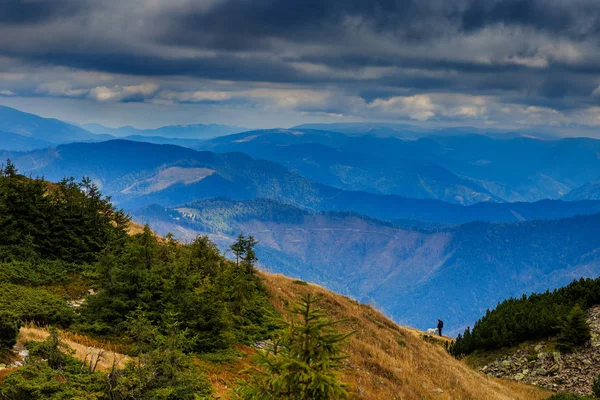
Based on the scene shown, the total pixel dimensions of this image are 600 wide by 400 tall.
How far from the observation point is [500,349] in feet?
97.3

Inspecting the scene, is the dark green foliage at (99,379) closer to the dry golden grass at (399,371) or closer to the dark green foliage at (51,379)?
the dark green foliage at (51,379)

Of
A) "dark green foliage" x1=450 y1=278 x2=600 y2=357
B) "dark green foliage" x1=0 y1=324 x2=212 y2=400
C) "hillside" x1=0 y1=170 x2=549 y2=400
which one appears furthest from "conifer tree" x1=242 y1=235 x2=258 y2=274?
"dark green foliage" x1=450 y1=278 x2=600 y2=357

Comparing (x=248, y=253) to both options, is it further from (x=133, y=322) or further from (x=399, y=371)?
(x=133, y=322)

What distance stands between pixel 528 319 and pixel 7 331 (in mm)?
28899

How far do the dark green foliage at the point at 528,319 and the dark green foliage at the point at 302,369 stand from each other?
2472cm

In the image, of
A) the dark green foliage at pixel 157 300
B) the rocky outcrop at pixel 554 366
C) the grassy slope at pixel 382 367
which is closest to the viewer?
the grassy slope at pixel 382 367

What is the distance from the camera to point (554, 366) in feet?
81.5

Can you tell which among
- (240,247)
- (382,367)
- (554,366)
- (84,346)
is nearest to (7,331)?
(84,346)

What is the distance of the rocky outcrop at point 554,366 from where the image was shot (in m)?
23.0

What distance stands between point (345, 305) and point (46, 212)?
19.3m

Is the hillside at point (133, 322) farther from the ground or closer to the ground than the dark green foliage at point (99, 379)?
farther from the ground

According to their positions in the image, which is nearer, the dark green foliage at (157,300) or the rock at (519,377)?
Result: the dark green foliage at (157,300)

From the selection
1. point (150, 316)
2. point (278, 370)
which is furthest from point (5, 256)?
point (278, 370)

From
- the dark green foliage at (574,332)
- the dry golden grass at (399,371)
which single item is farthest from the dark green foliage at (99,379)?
the dark green foliage at (574,332)
